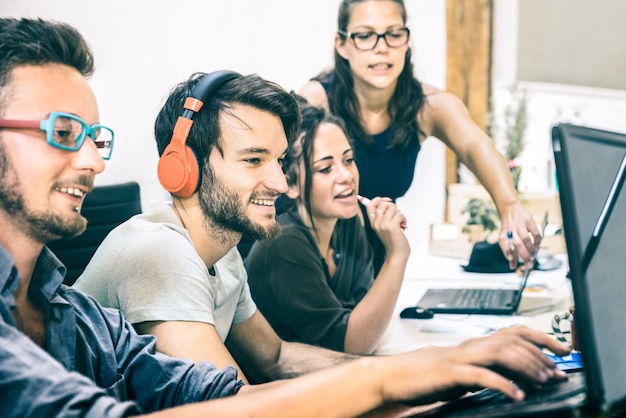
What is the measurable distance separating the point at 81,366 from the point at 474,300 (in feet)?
3.44

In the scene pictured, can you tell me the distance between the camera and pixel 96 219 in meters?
1.19

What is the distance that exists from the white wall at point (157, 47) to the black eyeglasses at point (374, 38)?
0.12 meters

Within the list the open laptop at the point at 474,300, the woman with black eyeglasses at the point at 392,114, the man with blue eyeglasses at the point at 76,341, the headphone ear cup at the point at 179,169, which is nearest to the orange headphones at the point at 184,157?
the headphone ear cup at the point at 179,169

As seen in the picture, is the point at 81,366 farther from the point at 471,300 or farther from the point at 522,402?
the point at 471,300

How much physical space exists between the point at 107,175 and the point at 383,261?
698 millimetres

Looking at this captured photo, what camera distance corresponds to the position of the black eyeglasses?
1.73 metres

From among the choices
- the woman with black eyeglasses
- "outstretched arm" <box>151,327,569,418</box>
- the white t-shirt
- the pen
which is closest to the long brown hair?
the woman with black eyeglasses

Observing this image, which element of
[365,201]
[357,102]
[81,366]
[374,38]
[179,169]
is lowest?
[81,366]

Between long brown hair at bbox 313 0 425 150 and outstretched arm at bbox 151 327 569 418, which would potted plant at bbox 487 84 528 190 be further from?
outstretched arm at bbox 151 327 569 418

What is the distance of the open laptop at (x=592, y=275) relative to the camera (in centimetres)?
75

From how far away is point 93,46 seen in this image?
1.18 meters

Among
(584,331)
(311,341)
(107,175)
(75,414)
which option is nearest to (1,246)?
(75,414)

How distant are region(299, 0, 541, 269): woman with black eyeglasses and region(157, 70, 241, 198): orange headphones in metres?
0.46

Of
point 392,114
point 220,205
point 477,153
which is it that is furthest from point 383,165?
point 220,205
